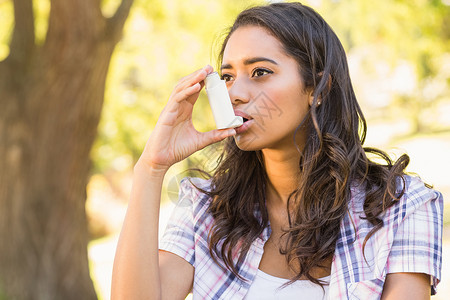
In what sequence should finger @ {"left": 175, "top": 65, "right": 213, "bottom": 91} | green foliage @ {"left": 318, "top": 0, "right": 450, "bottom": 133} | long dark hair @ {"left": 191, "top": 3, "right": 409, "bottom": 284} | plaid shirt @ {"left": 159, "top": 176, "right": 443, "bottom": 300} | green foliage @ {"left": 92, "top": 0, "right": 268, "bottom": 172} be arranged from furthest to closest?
green foliage @ {"left": 92, "top": 0, "right": 268, "bottom": 172} < green foliage @ {"left": 318, "top": 0, "right": 450, "bottom": 133} < long dark hair @ {"left": 191, "top": 3, "right": 409, "bottom": 284} < finger @ {"left": 175, "top": 65, "right": 213, "bottom": 91} < plaid shirt @ {"left": 159, "top": 176, "right": 443, "bottom": 300}

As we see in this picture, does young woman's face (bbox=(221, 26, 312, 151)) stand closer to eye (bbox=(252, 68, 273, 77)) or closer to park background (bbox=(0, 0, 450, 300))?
eye (bbox=(252, 68, 273, 77))

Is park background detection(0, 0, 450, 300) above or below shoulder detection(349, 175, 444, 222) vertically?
above

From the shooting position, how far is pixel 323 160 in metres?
2.16

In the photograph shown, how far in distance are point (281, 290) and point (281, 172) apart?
476mm

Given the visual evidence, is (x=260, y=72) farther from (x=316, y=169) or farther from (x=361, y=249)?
(x=361, y=249)

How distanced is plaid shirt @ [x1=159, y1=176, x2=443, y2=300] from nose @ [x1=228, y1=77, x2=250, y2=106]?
53 centimetres

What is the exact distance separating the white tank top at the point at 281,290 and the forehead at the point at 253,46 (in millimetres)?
810

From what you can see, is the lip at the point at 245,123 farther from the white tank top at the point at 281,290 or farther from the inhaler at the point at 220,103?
the white tank top at the point at 281,290

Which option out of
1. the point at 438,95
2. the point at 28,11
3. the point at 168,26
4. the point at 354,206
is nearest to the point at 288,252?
the point at 354,206

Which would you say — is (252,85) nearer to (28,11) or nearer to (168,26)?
(28,11)

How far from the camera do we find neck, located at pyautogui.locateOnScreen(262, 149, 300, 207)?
7.22 feet

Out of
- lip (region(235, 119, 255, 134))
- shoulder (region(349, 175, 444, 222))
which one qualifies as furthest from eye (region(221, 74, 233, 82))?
shoulder (region(349, 175, 444, 222))

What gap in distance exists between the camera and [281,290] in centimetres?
200

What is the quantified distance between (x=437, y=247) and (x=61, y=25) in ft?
11.0
